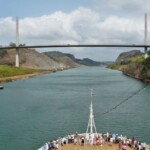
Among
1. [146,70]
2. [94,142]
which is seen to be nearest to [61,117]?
[94,142]

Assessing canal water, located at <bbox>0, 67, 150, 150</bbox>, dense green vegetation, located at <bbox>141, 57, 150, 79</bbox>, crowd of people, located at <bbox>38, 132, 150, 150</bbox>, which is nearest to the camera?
crowd of people, located at <bbox>38, 132, 150, 150</bbox>

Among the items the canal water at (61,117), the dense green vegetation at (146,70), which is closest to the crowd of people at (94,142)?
the canal water at (61,117)

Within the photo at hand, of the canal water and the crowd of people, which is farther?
the canal water

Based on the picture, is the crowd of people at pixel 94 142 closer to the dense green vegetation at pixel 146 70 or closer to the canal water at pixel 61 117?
the canal water at pixel 61 117

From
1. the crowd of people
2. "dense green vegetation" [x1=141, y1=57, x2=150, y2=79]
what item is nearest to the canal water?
the crowd of people

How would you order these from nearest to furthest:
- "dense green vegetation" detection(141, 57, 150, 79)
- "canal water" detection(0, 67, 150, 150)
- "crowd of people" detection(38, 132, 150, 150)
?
"crowd of people" detection(38, 132, 150, 150)
"canal water" detection(0, 67, 150, 150)
"dense green vegetation" detection(141, 57, 150, 79)

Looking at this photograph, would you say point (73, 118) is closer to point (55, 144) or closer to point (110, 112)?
point (110, 112)

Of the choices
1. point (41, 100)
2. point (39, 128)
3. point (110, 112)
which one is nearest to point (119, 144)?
point (39, 128)

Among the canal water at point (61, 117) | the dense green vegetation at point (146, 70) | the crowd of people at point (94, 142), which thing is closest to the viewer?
the crowd of people at point (94, 142)

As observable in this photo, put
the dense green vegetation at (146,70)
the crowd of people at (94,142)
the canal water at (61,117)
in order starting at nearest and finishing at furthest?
1. the crowd of people at (94,142)
2. the canal water at (61,117)
3. the dense green vegetation at (146,70)

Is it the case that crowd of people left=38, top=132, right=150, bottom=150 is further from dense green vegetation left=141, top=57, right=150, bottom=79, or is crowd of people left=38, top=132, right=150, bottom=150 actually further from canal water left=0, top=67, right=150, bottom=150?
dense green vegetation left=141, top=57, right=150, bottom=79

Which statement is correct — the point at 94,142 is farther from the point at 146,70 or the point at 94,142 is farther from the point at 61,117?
Answer: the point at 146,70

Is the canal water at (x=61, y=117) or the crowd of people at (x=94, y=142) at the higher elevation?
the crowd of people at (x=94, y=142)
